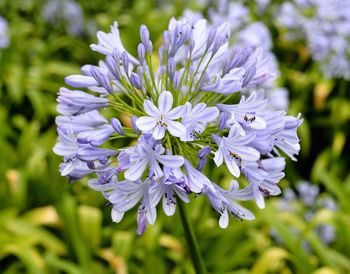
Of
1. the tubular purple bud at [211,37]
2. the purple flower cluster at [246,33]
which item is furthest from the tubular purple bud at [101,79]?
the purple flower cluster at [246,33]

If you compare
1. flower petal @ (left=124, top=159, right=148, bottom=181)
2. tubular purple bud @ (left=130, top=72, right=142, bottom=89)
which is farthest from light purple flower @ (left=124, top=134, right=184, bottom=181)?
tubular purple bud @ (left=130, top=72, right=142, bottom=89)

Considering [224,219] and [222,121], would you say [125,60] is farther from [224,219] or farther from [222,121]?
[224,219]

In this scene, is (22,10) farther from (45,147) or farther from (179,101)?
(179,101)

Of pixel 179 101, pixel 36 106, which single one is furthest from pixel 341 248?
pixel 36 106

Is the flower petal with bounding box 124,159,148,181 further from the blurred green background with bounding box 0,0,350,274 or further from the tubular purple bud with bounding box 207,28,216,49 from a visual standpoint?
the blurred green background with bounding box 0,0,350,274

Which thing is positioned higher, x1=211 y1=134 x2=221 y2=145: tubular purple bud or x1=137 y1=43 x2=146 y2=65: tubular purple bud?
x1=137 y1=43 x2=146 y2=65: tubular purple bud
